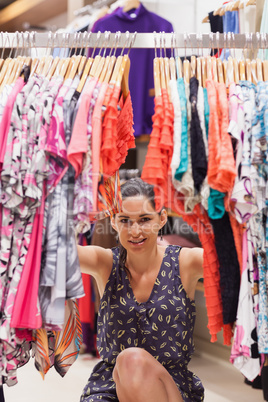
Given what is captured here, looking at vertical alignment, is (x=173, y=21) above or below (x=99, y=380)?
above

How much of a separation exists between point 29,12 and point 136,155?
164cm

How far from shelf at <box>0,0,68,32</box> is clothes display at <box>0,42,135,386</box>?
127 inches

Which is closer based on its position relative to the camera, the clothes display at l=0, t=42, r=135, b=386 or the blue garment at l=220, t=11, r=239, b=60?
the clothes display at l=0, t=42, r=135, b=386

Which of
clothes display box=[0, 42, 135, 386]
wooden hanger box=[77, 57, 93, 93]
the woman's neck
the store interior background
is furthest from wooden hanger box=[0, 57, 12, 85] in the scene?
the woman's neck

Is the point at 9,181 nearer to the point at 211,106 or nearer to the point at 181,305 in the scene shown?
the point at 211,106

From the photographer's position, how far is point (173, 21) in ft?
12.4

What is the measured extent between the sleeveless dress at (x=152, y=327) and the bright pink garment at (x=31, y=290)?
617 mm

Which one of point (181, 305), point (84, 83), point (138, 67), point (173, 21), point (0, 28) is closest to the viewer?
point (84, 83)

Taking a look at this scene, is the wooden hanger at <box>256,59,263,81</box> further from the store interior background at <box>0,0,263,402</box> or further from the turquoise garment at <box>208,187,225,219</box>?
the store interior background at <box>0,0,263,402</box>

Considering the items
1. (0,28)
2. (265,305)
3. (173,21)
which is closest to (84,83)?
(265,305)

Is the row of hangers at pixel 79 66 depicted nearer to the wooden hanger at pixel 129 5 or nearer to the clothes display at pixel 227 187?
the clothes display at pixel 227 187

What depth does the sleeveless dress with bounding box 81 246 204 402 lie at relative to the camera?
193cm

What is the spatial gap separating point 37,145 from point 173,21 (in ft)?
8.73

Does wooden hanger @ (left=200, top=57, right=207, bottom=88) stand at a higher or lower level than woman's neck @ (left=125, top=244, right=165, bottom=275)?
higher
